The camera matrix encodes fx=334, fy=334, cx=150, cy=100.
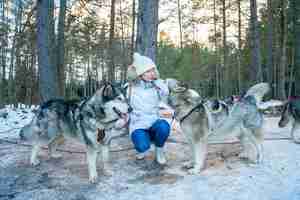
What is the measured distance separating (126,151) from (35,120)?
4.83 feet

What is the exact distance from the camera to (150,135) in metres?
4.67

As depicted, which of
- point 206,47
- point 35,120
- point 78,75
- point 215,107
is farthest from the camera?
point 78,75

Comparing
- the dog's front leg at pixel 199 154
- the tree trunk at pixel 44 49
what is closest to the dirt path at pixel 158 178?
the dog's front leg at pixel 199 154

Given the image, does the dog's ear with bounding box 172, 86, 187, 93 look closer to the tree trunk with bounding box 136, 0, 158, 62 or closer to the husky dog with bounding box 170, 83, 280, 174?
the husky dog with bounding box 170, 83, 280, 174

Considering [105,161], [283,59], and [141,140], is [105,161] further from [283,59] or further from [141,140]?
[283,59]

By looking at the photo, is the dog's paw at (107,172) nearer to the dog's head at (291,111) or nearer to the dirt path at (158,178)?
the dirt path at (158,178)

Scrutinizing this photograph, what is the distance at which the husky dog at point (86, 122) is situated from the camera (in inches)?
164

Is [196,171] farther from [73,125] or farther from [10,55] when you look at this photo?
[10,55]

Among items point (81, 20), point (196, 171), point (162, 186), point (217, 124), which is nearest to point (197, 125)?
point (217, 124)

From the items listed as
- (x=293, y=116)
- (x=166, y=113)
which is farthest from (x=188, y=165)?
(x=166, y=113)

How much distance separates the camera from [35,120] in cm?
495

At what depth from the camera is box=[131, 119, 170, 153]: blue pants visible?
4.50 meters

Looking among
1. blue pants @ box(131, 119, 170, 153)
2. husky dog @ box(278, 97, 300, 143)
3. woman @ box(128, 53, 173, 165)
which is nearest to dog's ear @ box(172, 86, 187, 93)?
woman @ box(128, 53, 173, 165)

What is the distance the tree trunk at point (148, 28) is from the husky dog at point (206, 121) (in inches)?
68.9
